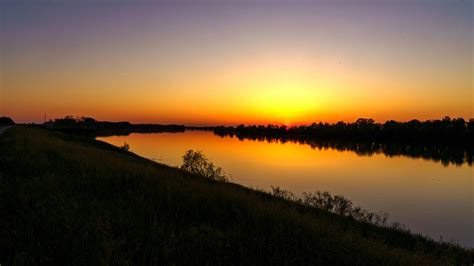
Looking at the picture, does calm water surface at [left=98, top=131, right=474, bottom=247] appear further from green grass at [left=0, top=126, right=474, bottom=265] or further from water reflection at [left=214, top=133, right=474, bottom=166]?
green grass at [left=0, top=126, right=474, bottom=265]

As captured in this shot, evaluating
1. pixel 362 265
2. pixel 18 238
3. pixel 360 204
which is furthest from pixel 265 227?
pixel 360 204

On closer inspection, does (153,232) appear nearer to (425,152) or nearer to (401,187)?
(401,187)

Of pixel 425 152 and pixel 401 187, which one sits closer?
pixel 401 187

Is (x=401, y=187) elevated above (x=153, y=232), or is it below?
below

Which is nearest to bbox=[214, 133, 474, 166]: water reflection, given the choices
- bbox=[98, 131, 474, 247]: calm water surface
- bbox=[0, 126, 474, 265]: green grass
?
bbox=[98, 131, 474, 247]: calm water surface

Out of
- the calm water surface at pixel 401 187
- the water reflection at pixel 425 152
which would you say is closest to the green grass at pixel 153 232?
the calm water surface at pixel 401 187

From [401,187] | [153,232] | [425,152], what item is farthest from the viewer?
[425,152]

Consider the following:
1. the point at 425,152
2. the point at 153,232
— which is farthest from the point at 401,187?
the point at 425,152

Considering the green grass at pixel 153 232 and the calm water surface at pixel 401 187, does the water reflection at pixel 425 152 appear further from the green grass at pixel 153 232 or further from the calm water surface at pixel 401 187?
the green grass at pixel 153 232

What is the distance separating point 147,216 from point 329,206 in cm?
1588

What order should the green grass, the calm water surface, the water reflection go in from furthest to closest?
the water reflection < the calm water surface < the green grass

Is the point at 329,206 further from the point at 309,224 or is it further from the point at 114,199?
the point at 114,199

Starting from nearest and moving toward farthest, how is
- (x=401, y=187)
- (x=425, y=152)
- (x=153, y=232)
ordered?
(x=153, y=232) → (x=401, y=187) → (x=425, y=152)

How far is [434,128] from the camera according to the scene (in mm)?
120625
